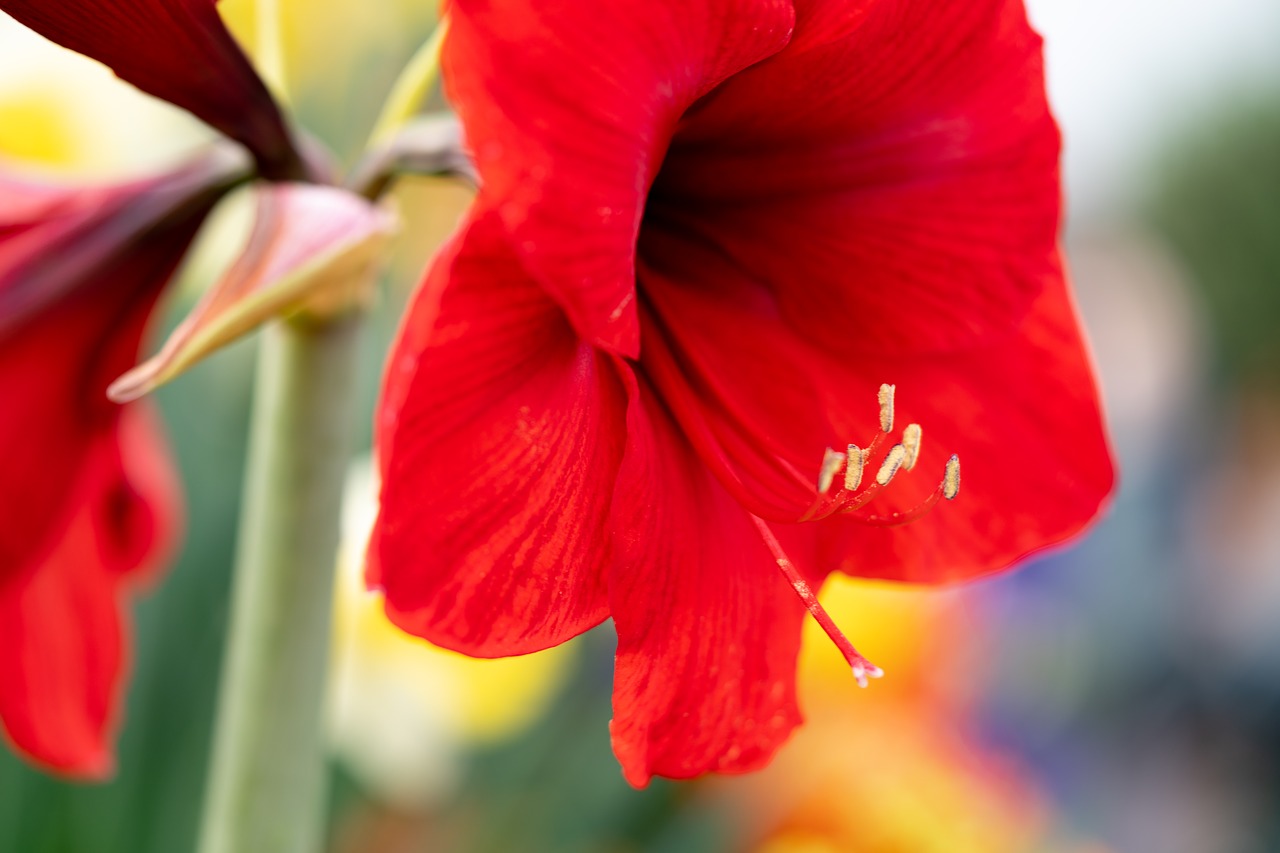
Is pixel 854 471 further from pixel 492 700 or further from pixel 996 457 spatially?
pixel 492 700

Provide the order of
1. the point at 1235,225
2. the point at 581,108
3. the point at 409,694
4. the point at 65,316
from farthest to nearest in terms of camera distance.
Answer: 1. the point at 1235,225
2. the point at 409,694
3. the point at 65,316
4. the point at 581,108

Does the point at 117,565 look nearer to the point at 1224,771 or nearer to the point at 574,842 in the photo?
the point at 574,842

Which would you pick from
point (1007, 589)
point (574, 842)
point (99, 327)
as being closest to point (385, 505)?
point (99, 327)

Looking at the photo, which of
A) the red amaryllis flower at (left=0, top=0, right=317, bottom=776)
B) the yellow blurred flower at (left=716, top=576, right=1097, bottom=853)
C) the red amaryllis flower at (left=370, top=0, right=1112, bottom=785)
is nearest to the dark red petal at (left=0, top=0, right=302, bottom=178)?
the red amaryllis flower at (left=0, top=0, right=317, bottom=776)

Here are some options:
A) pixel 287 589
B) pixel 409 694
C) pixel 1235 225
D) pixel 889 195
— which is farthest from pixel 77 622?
pixel 1235 225

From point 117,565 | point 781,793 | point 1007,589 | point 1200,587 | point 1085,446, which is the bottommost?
point 1200,587

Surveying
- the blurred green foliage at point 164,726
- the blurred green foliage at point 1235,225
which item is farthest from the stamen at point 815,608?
the blurred green foliage at point 1235,225

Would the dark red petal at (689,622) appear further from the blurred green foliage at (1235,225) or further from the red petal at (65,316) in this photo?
the blurred green foliage at (1235,225)
